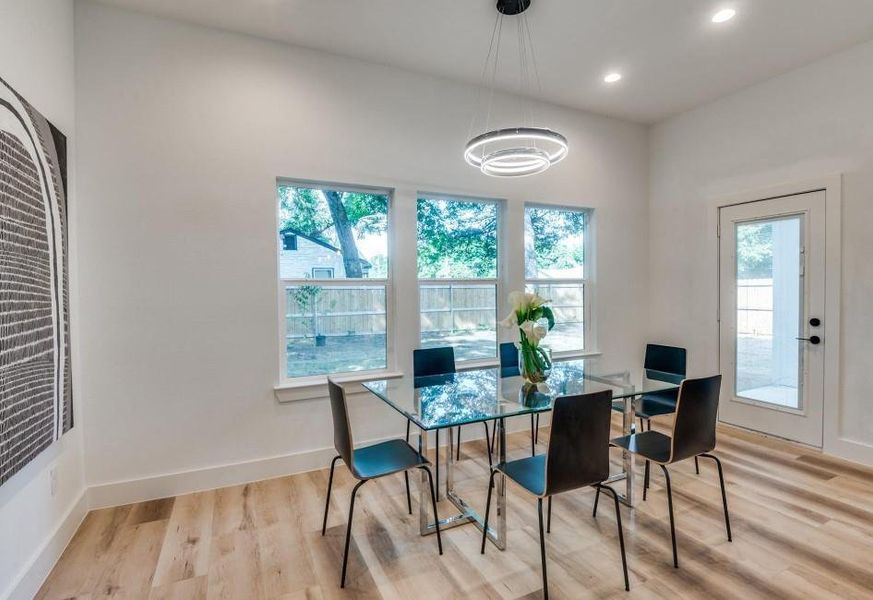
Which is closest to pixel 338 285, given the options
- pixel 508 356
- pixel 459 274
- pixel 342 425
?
pixel 459 274

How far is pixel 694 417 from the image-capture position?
2160mm

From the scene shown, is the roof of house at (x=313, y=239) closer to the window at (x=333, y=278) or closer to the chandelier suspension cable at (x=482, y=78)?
the window at (x=333, y=278)

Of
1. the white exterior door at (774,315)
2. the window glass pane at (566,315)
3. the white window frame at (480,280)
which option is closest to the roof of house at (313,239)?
the white window frame at (480,280)

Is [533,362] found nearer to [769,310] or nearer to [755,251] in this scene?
[769,310]

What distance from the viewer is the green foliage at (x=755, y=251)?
3.80 meters

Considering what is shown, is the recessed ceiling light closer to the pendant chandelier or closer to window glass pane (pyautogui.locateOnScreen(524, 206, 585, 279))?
the pendant chandelier

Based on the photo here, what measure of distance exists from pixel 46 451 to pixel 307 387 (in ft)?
4.80

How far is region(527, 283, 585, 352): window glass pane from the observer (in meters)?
4.39

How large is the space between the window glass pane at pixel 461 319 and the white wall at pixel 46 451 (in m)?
2.41

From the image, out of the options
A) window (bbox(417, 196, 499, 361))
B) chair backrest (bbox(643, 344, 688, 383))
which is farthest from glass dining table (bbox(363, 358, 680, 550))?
window (bbox(417, 196, 499, 361))

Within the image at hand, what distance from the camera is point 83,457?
2.65m

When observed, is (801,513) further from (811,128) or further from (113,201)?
(113,201)

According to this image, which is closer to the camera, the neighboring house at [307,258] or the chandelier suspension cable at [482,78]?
the chandelier suspension cable at [482,78]

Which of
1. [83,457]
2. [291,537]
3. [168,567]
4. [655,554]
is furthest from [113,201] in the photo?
[655,554]
